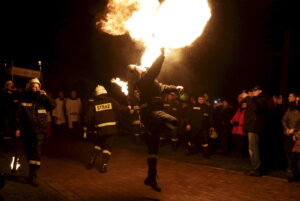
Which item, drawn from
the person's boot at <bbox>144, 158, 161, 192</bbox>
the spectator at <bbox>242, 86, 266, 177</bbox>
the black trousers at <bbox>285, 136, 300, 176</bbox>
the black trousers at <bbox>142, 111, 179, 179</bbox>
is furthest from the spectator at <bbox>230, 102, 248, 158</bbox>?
the black trousers at <bbox>142, 111, 179, 179</bbox>

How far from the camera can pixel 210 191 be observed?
24.2 ft

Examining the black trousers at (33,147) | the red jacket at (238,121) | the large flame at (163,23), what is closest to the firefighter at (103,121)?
the black trousers at (33,147)

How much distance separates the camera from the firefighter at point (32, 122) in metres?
7.50

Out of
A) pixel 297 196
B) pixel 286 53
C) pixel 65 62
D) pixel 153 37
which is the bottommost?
pixel 297 196

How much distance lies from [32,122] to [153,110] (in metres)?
2.78

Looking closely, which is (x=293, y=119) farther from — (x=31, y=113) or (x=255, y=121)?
(x=31, y=113)

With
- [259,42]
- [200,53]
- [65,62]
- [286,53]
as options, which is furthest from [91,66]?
[286,53]

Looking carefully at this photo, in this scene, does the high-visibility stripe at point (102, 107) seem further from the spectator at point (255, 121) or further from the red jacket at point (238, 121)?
the red jacket at point (238, 121)

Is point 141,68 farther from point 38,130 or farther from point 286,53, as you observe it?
point 286,53

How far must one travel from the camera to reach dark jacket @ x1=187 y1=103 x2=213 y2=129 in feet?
40.3

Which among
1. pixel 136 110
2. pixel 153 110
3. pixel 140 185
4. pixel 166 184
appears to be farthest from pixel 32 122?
pixel 136 110

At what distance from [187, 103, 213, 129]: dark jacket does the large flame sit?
5.32 m

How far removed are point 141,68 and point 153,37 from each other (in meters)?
0.72

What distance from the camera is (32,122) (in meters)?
7.47
